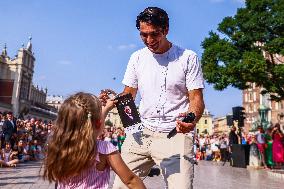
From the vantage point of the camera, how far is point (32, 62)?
364 ft

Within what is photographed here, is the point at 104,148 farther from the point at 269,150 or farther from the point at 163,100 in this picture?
the point at 269,150

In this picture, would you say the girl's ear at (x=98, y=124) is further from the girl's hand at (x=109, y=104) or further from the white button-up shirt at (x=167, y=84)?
the white button-up shirt at (x=167, y=84)

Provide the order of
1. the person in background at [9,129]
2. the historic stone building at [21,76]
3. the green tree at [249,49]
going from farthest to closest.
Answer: the historic stone building at [21,76]
the green tree at [249,49]
the person in background at [9,129]

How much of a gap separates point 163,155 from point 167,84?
1.72ft

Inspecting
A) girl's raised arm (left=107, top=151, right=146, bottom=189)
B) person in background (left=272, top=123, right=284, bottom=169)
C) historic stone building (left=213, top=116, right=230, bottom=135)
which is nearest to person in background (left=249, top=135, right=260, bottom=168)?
person in background (left=272, top=123, right=284, bottom=169)

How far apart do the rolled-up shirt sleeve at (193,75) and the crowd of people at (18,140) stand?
845 cm

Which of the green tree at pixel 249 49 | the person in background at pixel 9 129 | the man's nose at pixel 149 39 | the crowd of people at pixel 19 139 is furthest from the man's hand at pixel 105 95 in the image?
Result: the green tree at pixel 249 49

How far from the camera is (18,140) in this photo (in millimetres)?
16938

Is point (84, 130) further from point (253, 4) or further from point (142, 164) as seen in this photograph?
point (253, 4)

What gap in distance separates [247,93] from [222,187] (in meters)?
83.5

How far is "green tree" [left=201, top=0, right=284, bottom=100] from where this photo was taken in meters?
24.2

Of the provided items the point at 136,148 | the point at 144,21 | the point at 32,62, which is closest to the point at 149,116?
the point at 136,148

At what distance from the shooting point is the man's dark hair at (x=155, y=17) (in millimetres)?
3053

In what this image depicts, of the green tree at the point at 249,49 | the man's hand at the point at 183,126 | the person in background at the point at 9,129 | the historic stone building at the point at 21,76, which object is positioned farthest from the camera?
the historic stone building at the point at 21,76
